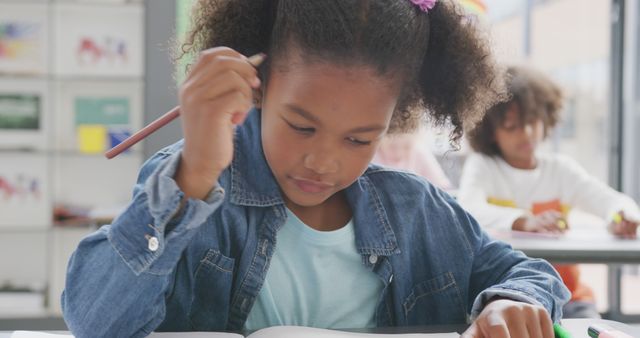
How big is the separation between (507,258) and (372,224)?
188 mm

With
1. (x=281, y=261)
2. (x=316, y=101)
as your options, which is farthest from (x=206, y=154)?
(x=281, y=261)

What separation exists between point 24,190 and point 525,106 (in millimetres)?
2182

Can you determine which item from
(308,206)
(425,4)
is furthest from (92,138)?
(425,4)

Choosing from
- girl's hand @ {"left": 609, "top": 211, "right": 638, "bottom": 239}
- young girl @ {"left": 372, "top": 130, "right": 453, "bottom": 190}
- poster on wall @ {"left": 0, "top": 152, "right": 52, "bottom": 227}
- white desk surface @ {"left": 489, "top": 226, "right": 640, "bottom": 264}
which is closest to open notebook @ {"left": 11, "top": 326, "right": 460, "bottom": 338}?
white desk surface @ {"left": 489, "top": 226, "right": 640, "bottom": 264}

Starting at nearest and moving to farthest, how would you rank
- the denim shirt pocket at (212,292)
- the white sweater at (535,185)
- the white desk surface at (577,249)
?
the denim shirt pocket at (212,292), the white desk surface at (577,249), the white sweater at (535,185)

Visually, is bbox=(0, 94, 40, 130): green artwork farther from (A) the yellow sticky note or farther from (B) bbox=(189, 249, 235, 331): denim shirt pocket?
(B) bbox=(189, 249, 235, 331): denim shirt pocket

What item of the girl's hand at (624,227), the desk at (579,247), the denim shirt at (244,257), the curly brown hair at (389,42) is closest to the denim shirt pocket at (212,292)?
the denim shirt at (244,257)

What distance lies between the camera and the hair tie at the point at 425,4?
90cm

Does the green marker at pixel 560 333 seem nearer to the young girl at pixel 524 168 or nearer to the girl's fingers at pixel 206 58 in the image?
the girl's fingers at pixel 206 58

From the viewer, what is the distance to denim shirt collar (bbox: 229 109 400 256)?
2.98ft

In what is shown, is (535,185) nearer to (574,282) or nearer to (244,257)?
(574,282)

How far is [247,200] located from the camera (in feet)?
2.96

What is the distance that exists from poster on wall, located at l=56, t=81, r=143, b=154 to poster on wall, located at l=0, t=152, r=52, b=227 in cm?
14

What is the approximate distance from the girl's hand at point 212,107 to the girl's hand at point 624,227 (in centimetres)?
150
